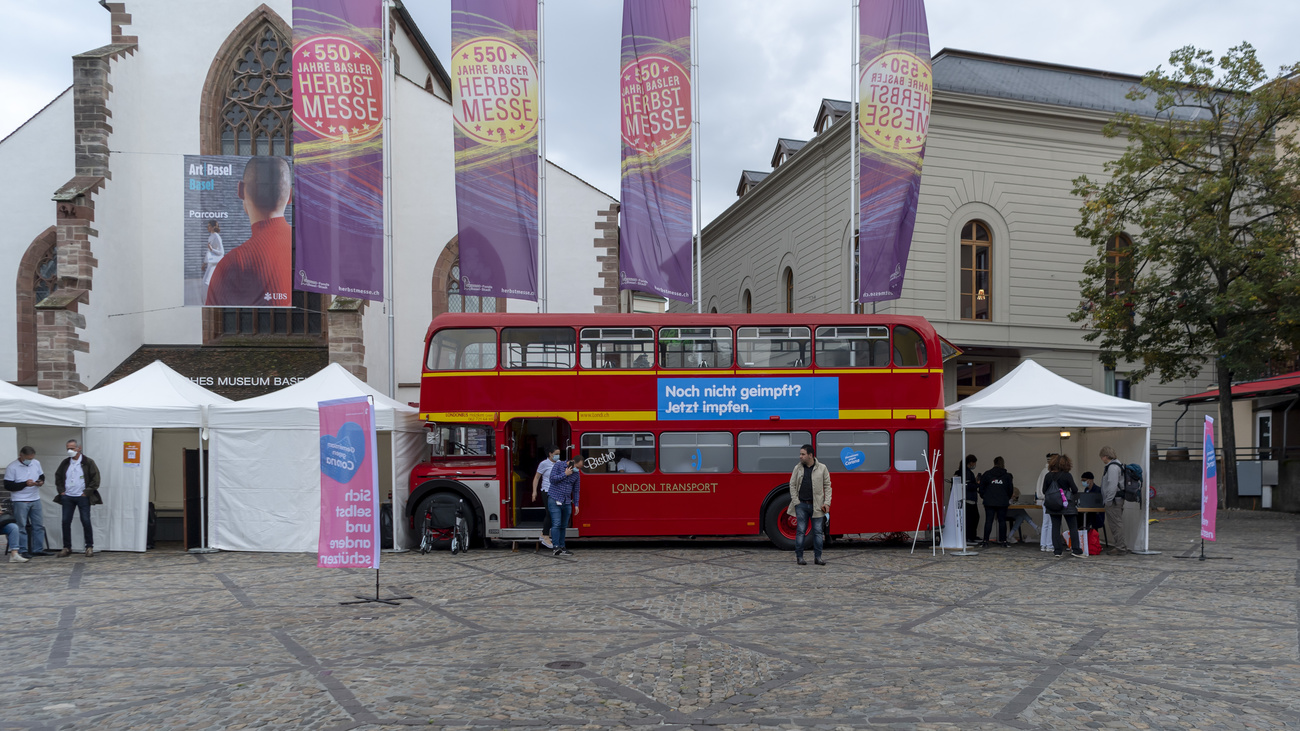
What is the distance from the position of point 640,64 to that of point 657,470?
10138 millimetres

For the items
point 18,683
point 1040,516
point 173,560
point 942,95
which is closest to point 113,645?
point 18,683

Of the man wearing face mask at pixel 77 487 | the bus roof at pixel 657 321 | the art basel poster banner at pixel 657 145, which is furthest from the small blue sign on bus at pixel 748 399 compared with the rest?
the man wearing face mask at pixel 77 487

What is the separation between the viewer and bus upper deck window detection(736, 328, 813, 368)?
1509cm

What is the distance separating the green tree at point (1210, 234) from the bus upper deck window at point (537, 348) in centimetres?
1442

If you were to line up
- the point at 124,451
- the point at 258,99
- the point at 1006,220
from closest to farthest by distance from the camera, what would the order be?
the point at 124,451, the point at 258,99, the point at 1006,220

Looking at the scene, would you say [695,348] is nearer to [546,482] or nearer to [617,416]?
[617,416]

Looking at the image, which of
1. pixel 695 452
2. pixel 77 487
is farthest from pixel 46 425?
pixel 695 452

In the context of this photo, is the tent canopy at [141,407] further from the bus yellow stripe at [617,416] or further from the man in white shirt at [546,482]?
the bus yellow stripe at [617,416]

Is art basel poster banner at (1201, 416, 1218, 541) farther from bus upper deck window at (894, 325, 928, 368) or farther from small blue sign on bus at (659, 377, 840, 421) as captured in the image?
small blue sign on bus at (659, 377, 840, 421)

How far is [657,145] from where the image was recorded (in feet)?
67.3

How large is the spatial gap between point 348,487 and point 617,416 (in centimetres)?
598

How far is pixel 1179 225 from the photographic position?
2241cm

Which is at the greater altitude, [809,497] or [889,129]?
[889,129]

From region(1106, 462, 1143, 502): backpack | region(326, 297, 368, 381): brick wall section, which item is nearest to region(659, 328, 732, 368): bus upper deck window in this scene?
region(1106, 462, 1143, 502): backpack
